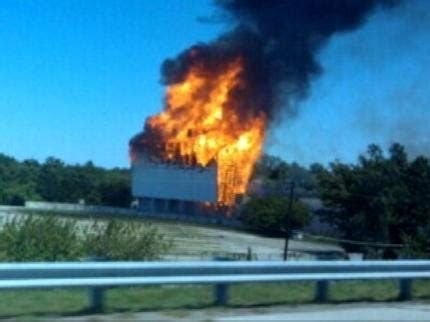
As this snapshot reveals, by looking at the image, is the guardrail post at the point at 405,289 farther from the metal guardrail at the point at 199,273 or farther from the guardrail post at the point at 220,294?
the guardrail post at the point at 220,294

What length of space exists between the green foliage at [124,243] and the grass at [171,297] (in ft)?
24.0

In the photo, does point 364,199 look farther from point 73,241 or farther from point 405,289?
point 405,289

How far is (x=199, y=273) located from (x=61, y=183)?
57.2 m

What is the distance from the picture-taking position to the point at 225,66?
38750 mm

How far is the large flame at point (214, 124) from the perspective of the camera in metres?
38.1

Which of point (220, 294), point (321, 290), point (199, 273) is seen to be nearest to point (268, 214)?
point (321, 290)

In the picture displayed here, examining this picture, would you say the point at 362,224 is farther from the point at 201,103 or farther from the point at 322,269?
the point at 322,269

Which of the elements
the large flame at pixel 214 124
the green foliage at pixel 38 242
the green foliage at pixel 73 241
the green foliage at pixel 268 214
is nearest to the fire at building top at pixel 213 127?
the large flame at pixel 214 124

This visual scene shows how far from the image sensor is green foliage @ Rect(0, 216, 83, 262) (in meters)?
19.7

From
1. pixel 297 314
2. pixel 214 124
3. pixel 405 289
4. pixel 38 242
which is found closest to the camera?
pixel 297 314

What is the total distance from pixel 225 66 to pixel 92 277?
2845 cm

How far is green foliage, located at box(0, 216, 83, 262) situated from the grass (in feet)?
22.4

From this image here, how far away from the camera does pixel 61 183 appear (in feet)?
223

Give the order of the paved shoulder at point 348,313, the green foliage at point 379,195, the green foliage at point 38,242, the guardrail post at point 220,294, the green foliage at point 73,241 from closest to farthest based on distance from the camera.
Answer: the paved shoulder at point 348,313, the guardrail post at point 220,294, the green foliage at point 38,242, the green foliage at point 73,241, the green foliage at point 379,195
